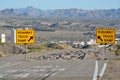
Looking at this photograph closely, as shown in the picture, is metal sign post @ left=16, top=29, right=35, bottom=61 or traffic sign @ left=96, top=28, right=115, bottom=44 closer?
metal sign post @ left=16, top=29, right=35, bottom=61

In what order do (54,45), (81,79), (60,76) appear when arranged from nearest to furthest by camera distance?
(81,79) → (60,76) → (54,45)

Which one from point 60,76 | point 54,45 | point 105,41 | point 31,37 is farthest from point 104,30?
point 54,45

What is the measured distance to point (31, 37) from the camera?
3750 cm

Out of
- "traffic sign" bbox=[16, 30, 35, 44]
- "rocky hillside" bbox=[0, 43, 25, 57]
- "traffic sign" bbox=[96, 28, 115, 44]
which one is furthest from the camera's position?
"rocky hillside" bbox=[0, 43, 25, 57]

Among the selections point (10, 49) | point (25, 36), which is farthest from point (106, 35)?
point (10, 49)

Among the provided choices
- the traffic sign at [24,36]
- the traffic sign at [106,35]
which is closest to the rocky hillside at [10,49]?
the traffic sign at [24,36]

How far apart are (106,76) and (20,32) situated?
55.3 feet

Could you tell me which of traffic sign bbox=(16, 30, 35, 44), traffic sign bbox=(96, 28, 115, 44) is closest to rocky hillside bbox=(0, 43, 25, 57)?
traffic sign bbox=(16, 30, 35, 44)

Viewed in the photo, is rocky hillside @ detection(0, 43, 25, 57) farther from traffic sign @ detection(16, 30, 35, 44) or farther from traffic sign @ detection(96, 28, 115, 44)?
traffic sign @ detection(96, 28, 115, 44)

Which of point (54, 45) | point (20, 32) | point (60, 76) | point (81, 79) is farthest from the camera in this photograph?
point (54, 45)

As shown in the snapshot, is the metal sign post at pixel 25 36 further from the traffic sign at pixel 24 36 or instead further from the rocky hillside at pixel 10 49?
the rocky hillside at pixel 10 49

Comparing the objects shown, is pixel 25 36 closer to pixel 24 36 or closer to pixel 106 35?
pixel 24 36

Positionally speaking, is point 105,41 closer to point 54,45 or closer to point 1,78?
point 1,78

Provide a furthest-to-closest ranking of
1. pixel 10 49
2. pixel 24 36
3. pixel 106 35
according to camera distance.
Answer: pixel 10 49
pixel 106 35
pixel 24 36
